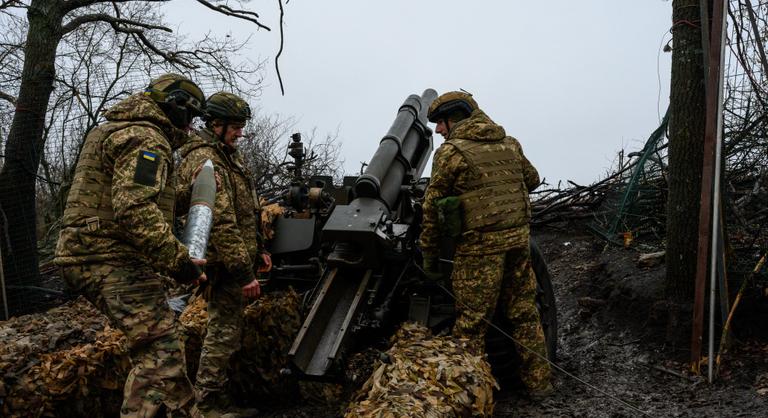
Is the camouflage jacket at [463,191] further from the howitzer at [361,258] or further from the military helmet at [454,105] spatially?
the howitzer at [361,258]

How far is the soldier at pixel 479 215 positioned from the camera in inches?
187

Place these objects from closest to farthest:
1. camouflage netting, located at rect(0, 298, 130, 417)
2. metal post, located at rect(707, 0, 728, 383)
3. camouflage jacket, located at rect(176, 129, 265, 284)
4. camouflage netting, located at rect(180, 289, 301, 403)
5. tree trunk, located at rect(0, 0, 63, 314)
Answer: camouflage netting, located at rect(0, 298, 130, 417), camouflage jacket, located at rect(176, 129, 265, 284), metal post, located at rect(707, 0, 728, 383), camouflage netting, located at rect(180, 289, 301, 403), tree trunk, located at rect(0, 0, 63, 314)

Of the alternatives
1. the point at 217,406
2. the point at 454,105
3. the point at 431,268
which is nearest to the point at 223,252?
the point at 217,406

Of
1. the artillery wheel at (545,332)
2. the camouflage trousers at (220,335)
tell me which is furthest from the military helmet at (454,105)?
the camouflage trousers at (220,335)

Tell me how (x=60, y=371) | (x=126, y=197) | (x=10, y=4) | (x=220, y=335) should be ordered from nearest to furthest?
(x=126, y=197) < (x=60, y=371) < (x=220, y=335) < (x=10, y=4)

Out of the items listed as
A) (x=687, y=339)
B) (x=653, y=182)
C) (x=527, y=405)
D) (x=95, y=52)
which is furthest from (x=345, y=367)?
(x=95, y=52)

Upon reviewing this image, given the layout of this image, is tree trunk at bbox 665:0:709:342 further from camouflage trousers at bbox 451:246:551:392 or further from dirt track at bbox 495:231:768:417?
camouflage trousers at bbox 451:246:551:392

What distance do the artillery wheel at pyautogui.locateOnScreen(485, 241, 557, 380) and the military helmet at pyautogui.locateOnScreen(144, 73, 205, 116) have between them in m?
2.73

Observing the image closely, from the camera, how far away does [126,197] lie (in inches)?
134

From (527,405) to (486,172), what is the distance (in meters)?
1.71

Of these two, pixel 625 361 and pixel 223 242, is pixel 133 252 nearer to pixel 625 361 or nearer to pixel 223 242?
pixel 223 242

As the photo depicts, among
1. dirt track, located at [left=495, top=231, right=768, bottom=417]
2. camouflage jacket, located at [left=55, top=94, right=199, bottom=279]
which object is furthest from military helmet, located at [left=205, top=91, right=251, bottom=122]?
dirt track, located at [left=495, top=231, right=768, bottom=417]

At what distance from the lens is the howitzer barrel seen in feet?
17.9

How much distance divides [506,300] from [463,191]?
0.91m
